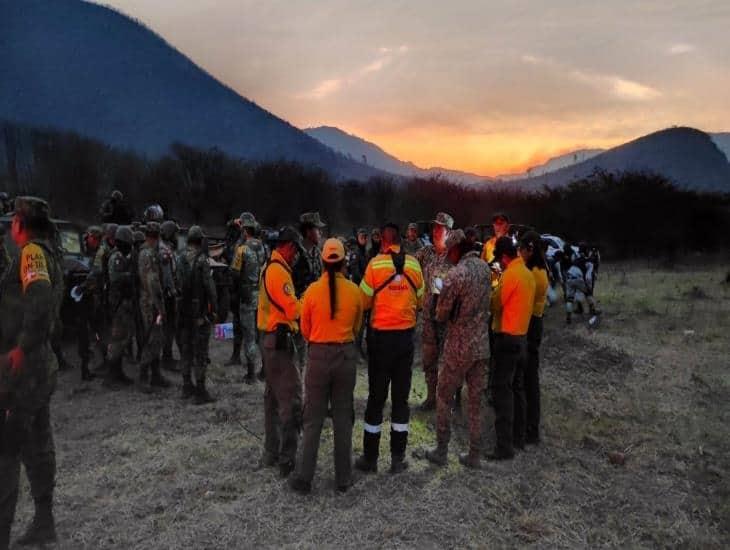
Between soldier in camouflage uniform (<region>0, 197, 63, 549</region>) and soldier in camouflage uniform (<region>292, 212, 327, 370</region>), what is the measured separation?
7.76ft

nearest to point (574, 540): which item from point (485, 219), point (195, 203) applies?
point (195, 203)

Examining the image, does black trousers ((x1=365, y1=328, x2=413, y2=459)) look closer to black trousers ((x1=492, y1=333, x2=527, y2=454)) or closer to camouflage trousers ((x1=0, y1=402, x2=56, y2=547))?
black trousers ((x1=492, y1=333, x2=527, y2=454))

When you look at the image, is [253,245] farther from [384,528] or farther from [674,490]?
[674,490]

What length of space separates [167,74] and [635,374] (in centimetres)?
12754

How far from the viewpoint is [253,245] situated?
310 inches

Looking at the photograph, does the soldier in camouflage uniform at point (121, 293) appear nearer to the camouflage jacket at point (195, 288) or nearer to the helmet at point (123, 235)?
the helmet at point (123, 235)

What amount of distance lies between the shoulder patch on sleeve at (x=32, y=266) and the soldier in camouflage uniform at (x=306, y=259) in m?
2.44

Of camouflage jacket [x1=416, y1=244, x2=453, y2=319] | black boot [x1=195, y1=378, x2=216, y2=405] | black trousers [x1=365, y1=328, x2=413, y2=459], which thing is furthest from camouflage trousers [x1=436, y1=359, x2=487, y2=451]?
black boot [x1=195, y1=378, x2=216, y2=405]

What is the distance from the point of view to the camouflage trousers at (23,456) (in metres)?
3.64

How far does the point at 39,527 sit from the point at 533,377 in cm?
469

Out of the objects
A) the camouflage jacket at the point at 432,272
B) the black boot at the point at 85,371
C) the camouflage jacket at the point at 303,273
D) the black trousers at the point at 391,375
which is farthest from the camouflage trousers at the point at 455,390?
the black boot at the point at 85,371

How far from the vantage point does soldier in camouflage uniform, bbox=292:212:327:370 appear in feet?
20.3

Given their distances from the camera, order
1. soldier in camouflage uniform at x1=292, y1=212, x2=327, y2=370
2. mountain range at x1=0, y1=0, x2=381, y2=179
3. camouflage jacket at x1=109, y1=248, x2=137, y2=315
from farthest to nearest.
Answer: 1. mountain range at x1=0, y1=0, x2=381, y2=179
2. camouflage jacket at x1=109, y1=248, x2=137, y2=315
3. soldier in camouflage uniform at x1=292, y1=212, x2=327, y2=370

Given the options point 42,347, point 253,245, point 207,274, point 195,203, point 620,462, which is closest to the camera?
point 42,347
